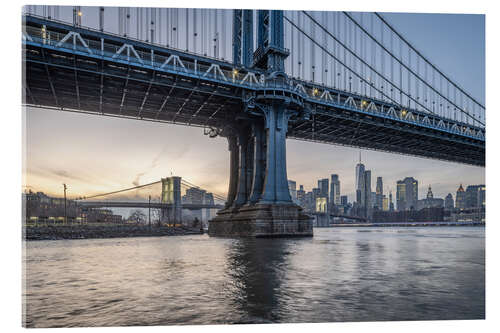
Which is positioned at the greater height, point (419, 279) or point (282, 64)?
point (282, 64)

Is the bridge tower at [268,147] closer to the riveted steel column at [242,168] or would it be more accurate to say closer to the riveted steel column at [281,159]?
the riveted steel column at [281,159]

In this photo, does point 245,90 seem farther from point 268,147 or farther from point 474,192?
point 474,192

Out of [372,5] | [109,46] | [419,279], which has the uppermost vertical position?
[109,46]

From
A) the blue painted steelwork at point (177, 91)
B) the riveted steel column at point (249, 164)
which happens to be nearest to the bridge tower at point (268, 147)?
the riveted steel column at point (249, 164)

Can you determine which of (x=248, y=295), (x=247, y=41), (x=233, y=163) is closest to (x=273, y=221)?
(x=233, y=163)

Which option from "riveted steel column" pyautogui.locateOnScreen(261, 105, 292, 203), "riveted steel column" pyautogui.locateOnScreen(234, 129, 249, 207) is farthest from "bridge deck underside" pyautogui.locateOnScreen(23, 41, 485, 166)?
"riveted steel column" pyautogui.locateOnScreen(261, 105, 292, 203)
